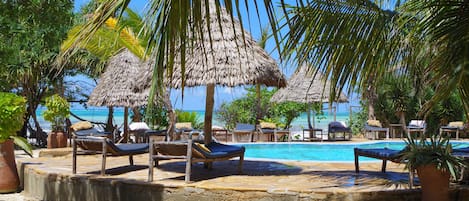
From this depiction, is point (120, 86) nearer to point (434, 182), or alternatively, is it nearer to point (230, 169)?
point (230, 169)

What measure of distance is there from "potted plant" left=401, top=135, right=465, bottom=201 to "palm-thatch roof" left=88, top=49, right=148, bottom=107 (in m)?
8.25

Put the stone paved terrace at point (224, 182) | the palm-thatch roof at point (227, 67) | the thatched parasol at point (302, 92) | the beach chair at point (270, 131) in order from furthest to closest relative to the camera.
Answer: the beach chair at point (270, 131), the thatched parasol at point (302, 92), the palm-thatch roof at point (227, 67), the stone paved terrace at point (224, 182)

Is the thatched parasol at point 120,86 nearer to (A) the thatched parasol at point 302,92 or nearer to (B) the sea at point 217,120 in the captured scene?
(B) the sea at point 217,120

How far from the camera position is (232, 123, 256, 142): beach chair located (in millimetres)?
15602

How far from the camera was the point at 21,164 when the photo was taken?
330 inches

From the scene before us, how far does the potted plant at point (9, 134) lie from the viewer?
757cm

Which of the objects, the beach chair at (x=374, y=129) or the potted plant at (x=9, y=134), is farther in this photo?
the beach chair at (x=374, y=129)

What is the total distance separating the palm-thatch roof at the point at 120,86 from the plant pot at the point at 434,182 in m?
8.30

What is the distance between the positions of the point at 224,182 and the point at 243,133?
32.6 ft

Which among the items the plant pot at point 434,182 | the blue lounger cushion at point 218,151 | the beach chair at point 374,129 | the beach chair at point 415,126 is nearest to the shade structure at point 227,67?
the blue lounger cushion at point 218,151

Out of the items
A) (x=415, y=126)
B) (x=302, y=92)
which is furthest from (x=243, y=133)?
(x=415, y=126)

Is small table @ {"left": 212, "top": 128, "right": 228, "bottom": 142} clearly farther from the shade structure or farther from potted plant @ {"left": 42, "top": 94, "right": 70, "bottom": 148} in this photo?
the shade structure

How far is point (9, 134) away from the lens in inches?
304

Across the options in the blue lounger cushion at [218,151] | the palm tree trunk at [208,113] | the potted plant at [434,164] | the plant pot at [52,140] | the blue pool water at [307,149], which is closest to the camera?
the potted plant at [434,164]
